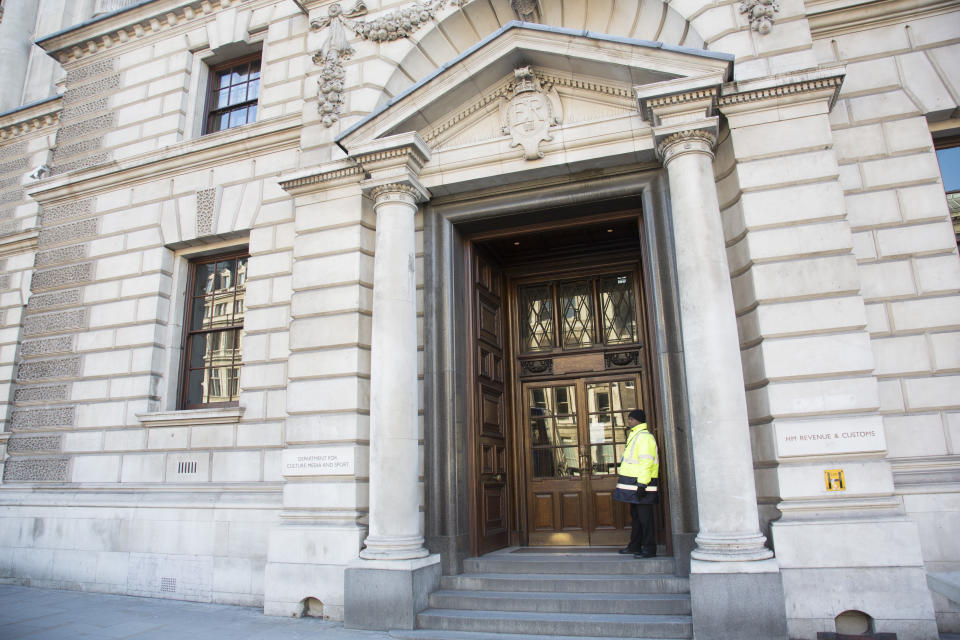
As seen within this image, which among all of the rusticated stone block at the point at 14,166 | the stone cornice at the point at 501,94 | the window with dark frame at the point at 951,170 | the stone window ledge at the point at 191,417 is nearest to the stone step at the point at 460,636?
the stone window ledge at the point at 191,417

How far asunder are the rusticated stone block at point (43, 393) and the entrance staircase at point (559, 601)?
7940 mm

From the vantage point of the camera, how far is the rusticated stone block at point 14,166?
14.1 m

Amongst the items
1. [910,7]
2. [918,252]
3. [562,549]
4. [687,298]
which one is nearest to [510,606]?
[562,549]

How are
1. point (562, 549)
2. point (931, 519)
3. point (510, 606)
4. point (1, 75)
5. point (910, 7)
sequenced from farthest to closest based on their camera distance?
point (1, 75), point (562, 549), point (910, 7), point (510, 606), point (931, 519)

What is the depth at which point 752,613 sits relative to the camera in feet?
19.0

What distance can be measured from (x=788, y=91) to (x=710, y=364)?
11.0ft

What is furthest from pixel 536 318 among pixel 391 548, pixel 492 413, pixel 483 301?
pixel 391 548

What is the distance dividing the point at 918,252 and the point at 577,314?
191 inches

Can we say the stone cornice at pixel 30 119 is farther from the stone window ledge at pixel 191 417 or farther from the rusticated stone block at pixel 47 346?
the stone window ledge at pixel 191 417

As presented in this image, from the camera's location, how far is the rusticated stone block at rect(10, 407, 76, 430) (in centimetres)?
1076

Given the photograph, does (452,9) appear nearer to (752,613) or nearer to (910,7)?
(910,7)

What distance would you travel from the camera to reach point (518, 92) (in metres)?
8.42

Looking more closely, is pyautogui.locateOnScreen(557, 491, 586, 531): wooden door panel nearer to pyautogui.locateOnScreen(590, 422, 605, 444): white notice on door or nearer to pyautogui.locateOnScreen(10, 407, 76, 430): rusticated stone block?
pyautogui.locateOnScreen(590, 422, 605, 444): white notice on door

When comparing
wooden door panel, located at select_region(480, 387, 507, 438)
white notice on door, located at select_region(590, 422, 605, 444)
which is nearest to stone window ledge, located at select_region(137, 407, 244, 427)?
wooden door panel, located at select_region(480, 387, 507, 438)
